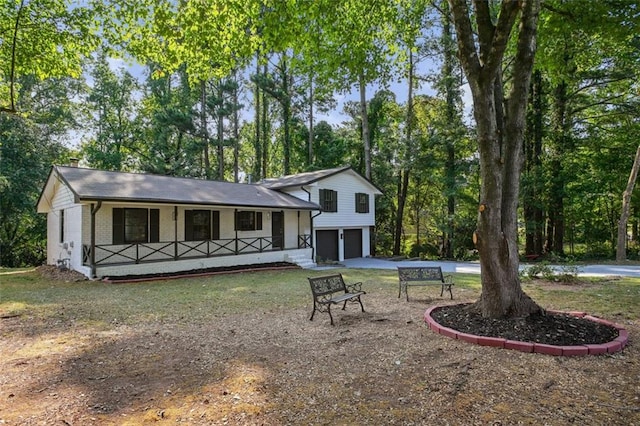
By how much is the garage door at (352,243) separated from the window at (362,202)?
1.38 metres

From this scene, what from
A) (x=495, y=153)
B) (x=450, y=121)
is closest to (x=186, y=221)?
(x=495, y=153)

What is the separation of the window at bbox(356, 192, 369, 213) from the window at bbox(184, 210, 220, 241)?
31.3ft

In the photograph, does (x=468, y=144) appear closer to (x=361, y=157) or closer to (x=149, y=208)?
(x=361, y=157)

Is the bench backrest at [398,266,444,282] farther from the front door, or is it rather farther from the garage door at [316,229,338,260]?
the garage door at [316,229,338,260]

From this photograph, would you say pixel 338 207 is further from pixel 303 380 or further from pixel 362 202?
pixel 303 380

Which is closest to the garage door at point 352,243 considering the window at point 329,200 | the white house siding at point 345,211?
the white house siding at point 345,211

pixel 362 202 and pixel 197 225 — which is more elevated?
pixel 362 202

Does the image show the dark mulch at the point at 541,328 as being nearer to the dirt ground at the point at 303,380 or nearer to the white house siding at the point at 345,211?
the dirt ground at the point at 303,380

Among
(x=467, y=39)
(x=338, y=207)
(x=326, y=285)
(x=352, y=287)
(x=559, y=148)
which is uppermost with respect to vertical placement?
(x=559, y=148)

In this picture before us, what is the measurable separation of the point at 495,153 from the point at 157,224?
13.3 meters

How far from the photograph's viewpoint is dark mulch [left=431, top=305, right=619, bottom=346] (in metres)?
4.86

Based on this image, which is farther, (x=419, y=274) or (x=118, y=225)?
(x=118, y=225)

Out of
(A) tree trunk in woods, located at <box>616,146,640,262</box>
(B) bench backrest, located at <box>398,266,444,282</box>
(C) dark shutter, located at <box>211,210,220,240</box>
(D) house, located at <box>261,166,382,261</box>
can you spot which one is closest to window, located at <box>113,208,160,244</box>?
(C) dark shutter, located at <box>211,210,220,240</box>

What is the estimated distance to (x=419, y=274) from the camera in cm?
910
